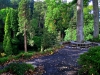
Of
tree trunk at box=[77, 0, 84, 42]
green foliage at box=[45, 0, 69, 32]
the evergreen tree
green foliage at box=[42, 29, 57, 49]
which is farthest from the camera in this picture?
green foliage at box=[45, 0, 69, 32]

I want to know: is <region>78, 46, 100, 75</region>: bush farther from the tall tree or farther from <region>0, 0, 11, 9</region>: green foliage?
<region>0, 0, 11, 9</region>: green foliage

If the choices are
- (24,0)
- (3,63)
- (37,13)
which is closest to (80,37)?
(3,63)

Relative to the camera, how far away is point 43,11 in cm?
4450

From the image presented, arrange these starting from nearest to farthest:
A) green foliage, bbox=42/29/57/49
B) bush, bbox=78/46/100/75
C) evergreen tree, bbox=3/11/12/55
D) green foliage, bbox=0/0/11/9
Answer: bush, bbox=78/46/100/75 → green foliage, bbox=42/29/57/49 → evergreen tree, bbox=3/11/12/55 → green foliage, bbox=0/0/11/9

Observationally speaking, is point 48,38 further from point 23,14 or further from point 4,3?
point 4,3

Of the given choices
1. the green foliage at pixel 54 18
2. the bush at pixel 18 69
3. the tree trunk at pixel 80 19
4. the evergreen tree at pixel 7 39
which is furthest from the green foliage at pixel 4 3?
the bush at pixel 18 69

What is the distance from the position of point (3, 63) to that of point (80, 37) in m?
5.41

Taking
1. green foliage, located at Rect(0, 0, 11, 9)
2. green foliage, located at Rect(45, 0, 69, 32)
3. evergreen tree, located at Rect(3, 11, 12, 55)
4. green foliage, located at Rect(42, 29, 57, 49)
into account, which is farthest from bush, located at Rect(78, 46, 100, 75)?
green foliage, located at Rect(0, 0, 11, 9)

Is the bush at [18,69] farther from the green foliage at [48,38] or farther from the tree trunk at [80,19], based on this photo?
the green foliage at [48,38]

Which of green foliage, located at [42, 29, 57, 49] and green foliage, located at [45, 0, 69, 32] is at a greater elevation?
green foliage, located at [45, 0, 69, 32]

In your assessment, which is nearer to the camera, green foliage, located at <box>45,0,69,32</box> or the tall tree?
the tall tree

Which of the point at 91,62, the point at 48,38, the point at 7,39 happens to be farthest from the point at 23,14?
the point at 91,62

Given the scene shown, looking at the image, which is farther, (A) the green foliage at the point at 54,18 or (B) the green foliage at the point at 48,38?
(A) the green foliage at the point at 54,18

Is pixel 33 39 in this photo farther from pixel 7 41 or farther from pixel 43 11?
pixel 43 11
